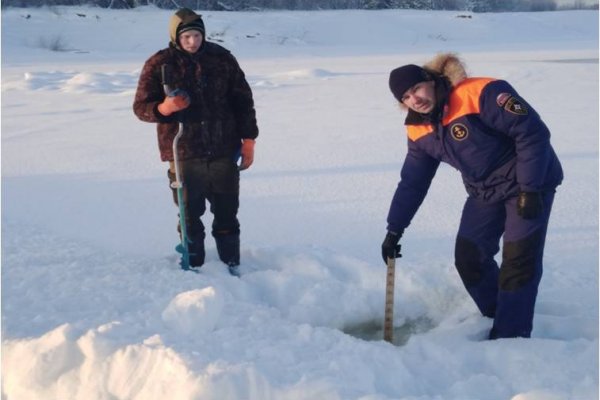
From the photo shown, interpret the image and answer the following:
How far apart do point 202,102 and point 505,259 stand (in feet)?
5.68

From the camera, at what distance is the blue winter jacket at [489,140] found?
262 cm

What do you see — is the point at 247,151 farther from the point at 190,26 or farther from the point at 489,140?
the point at 489,140

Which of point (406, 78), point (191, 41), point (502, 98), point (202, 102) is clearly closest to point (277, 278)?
point (202, 102)

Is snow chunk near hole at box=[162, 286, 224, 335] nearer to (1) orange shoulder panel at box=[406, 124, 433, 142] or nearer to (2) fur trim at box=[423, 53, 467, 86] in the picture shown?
(1) orange shoulder panel at box=[406, 124, 433, 142]

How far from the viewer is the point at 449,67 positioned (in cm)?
278

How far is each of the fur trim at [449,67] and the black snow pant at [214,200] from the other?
4.37 feet

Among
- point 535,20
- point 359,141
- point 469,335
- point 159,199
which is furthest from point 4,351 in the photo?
point 535,20

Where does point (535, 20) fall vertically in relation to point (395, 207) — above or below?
above

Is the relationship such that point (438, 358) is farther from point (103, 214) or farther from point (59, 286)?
point (103, 214)

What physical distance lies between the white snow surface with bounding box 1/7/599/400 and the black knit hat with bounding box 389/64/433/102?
1.05 metres

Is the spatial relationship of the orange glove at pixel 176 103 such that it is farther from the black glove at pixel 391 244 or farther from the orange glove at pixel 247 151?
the black glove at pixel 391 244

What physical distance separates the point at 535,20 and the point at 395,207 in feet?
121

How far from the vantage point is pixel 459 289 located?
3.63 m

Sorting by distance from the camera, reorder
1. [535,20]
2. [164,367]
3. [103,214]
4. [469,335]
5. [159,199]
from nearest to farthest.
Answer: [164,367]
[469,335]
[103,214]
[159,199]
[535,20]
